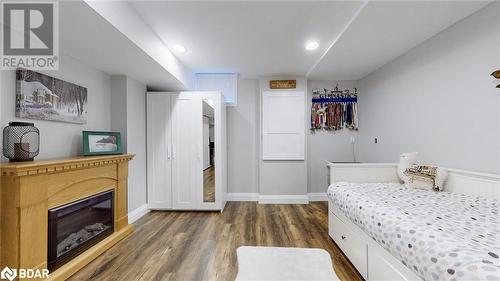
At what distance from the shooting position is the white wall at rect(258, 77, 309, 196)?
408 cm

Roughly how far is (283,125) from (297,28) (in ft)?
6.48

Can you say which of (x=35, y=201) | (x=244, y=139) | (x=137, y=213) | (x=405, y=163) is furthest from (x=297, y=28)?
(x=137, y=213)

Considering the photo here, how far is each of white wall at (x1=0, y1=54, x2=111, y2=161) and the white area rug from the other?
225cm

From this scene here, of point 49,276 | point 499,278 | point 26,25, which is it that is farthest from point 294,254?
point 26,25

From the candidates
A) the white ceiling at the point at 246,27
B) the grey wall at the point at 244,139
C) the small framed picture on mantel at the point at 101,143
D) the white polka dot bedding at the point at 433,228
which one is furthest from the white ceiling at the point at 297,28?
the white polka dot bedding at the point at 433,228

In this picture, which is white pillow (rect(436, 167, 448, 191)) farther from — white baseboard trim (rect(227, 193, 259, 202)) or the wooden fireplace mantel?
the wooden fireplace mantel

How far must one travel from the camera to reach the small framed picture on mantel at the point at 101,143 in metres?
2.35

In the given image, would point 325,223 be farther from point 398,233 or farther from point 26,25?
point 26,25

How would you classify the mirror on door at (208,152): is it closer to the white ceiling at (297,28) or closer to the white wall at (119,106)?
the white ceiling at (297,28)

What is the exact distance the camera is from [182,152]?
3.52 m

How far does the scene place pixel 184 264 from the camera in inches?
79.7

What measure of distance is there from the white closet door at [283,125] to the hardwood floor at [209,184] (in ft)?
3.68

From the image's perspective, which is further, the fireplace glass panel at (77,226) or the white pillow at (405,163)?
the white pillow at (405,163)

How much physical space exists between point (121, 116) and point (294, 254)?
2.95m
